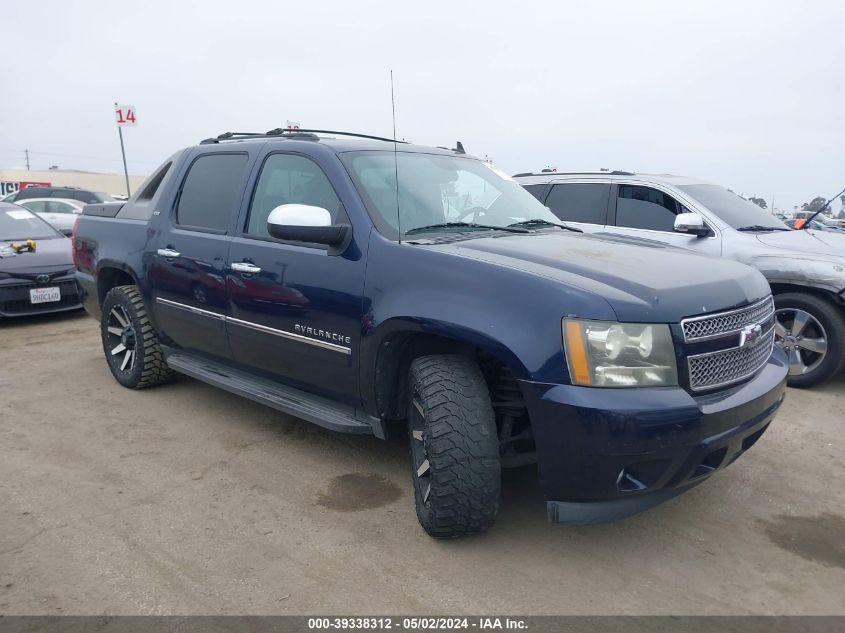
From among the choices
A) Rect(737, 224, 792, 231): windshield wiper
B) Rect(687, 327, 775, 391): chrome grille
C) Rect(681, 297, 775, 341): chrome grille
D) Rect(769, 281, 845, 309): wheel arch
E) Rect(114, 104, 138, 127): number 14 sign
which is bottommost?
Rect(769, 281, 845, 309): wheel arch

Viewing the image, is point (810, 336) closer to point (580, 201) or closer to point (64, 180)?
point (580, 201)

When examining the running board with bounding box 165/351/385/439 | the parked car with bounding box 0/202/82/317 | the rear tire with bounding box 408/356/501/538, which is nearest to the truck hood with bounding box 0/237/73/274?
the parked car with bounding box 0/202/82/317

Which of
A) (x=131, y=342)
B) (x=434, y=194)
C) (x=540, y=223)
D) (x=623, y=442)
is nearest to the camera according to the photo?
(x=623, y=442)

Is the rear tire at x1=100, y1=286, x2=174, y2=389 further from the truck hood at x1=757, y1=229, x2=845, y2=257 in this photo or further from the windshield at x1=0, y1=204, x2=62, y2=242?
the truck hood at x1=757, y1=229, x2=845, y2=257

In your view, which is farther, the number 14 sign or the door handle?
the number 14 sign

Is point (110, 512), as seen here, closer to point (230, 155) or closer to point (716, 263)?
point (230, 155)

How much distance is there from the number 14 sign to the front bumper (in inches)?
497

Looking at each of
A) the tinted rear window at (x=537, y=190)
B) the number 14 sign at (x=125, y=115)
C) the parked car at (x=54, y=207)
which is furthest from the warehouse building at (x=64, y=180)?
the tinted rear window at (x=537, y=190)

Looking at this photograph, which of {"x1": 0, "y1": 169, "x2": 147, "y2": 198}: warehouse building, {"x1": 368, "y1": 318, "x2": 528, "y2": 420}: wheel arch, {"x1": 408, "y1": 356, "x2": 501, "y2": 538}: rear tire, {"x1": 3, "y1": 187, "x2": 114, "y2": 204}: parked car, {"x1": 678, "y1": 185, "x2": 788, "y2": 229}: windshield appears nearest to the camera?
{"x1": 408, "y1": 356, "x2": 501, "y2": 538}: rear tire

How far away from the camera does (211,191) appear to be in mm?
4211

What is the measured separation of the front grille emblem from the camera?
2768 millimetres

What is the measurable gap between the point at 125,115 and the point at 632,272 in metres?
12.7

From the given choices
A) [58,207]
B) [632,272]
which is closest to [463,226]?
[632,272]

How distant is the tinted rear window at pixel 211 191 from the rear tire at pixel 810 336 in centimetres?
417
